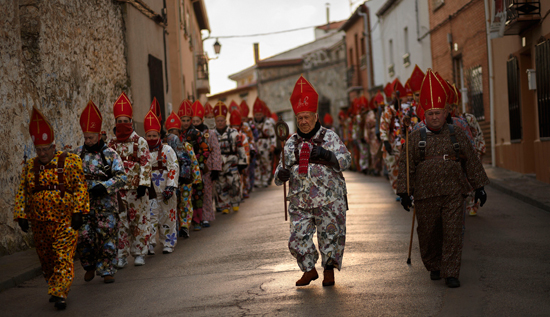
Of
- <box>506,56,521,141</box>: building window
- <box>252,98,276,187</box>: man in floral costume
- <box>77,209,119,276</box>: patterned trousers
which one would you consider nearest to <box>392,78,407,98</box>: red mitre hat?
<box>506,56,521,141</box>: building window

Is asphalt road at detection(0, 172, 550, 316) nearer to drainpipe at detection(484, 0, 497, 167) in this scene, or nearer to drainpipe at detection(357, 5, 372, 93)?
drainpipe at detection(484, 0, 497, 167)

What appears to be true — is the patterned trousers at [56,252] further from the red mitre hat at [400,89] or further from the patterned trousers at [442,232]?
the red mitre hat at [400,89]

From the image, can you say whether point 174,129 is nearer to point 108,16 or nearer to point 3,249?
point 3,249

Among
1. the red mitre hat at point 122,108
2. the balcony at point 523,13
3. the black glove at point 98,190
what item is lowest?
the black glove at point 98,190

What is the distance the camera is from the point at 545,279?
6.57 meters

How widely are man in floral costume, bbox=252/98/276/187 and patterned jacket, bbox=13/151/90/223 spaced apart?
12758 millimetres

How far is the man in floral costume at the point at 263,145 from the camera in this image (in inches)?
780

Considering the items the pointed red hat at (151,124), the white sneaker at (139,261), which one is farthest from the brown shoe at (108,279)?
the pointed red hat at (151,124)

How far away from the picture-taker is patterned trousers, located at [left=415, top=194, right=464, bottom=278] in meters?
6.48

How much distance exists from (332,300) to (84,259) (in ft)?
9.84

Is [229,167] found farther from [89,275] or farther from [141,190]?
[89,275]

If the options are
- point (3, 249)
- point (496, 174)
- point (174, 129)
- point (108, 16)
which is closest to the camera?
point (3, 249)

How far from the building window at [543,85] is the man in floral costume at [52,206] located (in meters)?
11.2

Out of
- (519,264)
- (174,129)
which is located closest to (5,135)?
(174,129)
